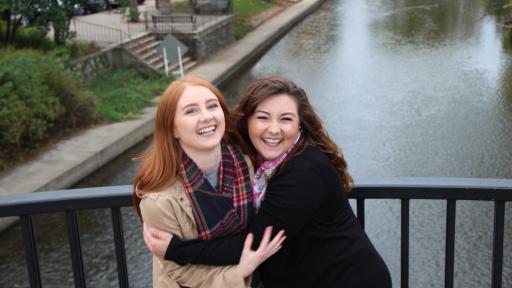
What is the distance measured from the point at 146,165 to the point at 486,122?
13.6 meters

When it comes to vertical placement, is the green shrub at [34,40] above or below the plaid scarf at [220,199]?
below

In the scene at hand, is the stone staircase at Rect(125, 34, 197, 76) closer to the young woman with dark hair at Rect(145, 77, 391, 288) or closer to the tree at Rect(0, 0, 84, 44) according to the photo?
the tree at Rect(0, 0, 84, 44)

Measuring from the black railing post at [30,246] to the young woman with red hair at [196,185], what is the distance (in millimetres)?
574

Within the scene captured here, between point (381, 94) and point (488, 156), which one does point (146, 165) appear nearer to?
point (488, 156)

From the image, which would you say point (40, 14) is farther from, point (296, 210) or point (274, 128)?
point (296, 210)

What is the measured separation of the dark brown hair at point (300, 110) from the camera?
242 cm

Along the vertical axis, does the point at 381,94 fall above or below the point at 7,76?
below

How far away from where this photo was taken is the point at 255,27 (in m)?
30.3

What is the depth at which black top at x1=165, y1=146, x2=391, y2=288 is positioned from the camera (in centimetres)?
226

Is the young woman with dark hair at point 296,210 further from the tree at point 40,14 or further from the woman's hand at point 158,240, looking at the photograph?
the tree at point 40,14

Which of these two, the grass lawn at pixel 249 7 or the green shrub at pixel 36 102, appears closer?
the green shrub at pixel 36 102

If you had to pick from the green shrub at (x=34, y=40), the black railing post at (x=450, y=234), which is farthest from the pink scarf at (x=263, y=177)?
the green shrub at (x=34, y=40)

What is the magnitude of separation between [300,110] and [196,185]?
0.47 metres

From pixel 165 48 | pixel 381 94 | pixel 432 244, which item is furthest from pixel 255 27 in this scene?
pixel 432 244
